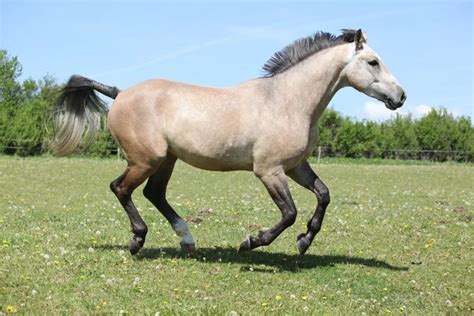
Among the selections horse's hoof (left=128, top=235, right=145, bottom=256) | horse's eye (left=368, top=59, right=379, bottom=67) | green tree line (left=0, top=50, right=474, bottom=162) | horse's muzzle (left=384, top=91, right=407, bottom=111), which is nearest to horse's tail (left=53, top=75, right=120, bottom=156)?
horse's hoof (left=128, top=235, right=145, bottom=256)

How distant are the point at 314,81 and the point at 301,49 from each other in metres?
0.66

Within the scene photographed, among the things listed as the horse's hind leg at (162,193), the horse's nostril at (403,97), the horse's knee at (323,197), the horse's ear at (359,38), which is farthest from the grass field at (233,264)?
the horse's ear at (359,38)

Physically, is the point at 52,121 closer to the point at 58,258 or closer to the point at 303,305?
the point at 58,258

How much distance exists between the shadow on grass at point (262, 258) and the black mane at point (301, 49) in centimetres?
302

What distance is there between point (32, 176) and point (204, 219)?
14.8 metres

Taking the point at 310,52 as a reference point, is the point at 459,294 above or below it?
below

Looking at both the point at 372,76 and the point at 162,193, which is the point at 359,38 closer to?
the point at 372,76

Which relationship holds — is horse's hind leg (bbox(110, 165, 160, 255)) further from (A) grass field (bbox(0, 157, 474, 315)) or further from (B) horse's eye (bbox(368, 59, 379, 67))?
(B) horse's eye (bbox(368, 59, 379, 67))

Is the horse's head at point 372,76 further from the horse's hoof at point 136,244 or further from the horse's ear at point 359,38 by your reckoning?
the horse's hoof at point 136,244

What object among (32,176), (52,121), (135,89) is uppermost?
(135,89)

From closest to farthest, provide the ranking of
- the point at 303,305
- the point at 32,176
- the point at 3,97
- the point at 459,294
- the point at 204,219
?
the point at 303,305 < the point at 459,294 < the point at 204,219 < the point at 32,176 < the point at 3,97

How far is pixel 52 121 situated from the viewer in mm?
10320

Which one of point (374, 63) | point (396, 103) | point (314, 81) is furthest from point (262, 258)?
point (374, 63)

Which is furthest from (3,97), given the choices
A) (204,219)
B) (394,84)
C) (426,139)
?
(394,84)
